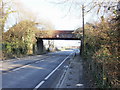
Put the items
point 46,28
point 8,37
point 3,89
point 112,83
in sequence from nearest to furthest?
point 112,83, point 3,89, point 8,37, point 46,28

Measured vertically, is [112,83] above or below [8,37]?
below

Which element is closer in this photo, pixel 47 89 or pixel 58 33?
Result: pixel 47 89

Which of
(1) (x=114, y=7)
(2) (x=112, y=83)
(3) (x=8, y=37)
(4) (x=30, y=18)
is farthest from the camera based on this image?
(4) (x=30, y=18)

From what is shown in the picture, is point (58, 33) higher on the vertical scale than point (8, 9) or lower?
lower

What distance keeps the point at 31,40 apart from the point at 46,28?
5.96m

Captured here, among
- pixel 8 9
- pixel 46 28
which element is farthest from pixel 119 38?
pixel 46 28

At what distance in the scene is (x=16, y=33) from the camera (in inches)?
1406

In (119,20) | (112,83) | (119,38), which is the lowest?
(112,83)

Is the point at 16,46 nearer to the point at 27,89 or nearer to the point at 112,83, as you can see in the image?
the point at 27,89

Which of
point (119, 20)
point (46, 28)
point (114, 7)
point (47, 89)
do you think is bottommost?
point (47, 89)

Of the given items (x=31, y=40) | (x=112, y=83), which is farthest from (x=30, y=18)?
(x=112, y=83)

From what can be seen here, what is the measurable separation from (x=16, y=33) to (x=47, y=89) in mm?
29952

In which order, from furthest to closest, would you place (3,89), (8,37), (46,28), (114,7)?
(46,28) → (8,37) → (3,89) → (114,7)

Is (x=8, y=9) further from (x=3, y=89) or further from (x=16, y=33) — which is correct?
(x=3, y=89)
